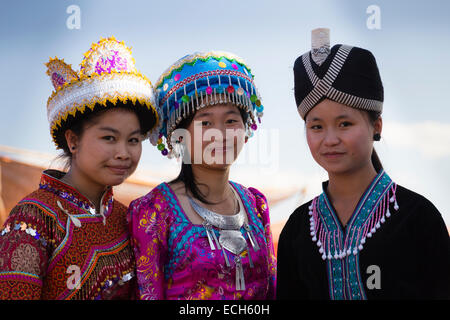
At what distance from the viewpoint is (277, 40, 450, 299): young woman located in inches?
75.6

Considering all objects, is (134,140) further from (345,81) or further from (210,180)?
(345,81)

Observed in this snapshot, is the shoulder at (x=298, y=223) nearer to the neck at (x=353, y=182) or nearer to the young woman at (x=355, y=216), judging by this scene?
the young woman at (x=355, y=216)

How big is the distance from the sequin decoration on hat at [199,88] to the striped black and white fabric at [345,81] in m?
0.47

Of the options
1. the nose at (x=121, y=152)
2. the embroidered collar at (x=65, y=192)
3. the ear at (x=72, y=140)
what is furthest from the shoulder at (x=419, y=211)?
the ear at (x=72, y=140)

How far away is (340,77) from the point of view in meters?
2.08

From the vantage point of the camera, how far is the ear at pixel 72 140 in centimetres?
239

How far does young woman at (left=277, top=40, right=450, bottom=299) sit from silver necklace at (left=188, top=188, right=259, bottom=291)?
8.6 inches

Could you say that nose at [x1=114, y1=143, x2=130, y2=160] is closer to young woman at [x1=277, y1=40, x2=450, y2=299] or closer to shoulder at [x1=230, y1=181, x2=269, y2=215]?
shoulder at [x1=230, y1=181, x2=269, y2=215]

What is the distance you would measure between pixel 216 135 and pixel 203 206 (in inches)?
15.2

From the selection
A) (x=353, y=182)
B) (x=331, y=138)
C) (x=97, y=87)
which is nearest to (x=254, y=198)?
(x=353, y=182)

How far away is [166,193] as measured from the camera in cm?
248
